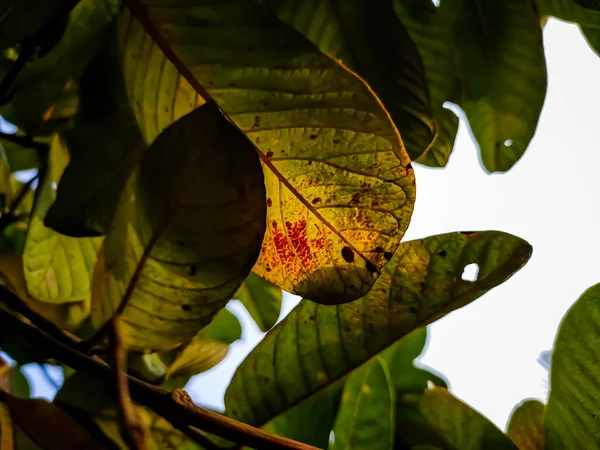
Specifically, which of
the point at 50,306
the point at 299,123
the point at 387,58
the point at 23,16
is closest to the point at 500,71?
the point at 387,58

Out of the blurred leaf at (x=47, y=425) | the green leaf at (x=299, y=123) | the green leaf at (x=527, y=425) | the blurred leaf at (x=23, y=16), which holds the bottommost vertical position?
the green leaf at (x=527, y=425)

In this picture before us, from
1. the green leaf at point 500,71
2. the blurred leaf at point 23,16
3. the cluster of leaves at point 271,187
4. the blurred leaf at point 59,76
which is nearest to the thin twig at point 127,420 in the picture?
the cluster of leaves at point 271,187

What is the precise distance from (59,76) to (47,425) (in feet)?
1.35

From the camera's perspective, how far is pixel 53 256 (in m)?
0.55

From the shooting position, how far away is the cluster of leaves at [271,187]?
34cm

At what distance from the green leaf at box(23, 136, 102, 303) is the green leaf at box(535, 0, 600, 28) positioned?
1.71ft

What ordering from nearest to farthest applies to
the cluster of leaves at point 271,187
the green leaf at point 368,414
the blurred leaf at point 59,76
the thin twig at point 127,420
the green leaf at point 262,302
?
the thin twig at point 127,420
the cluster of leaves at point 271,187
the green leaf at point 368,414
the blurred leaf at point 59,76
the green leaf at point 262,302

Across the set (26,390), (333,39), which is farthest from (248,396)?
(26,390)

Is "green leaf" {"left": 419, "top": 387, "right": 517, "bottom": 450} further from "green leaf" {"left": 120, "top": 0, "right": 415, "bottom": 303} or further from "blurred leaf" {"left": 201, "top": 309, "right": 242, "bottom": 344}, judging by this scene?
"blurred leaf" {"left": 201, "top": 309, "right": 242, "bottom": 344}

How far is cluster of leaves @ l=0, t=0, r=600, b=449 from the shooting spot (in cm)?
34

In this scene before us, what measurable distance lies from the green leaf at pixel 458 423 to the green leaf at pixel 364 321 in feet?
0.32

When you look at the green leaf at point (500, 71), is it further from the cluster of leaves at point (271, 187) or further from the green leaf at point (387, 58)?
the green leaf at point (387, 58)

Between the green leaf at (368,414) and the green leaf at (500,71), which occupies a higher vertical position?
the green leaf at (500,71)

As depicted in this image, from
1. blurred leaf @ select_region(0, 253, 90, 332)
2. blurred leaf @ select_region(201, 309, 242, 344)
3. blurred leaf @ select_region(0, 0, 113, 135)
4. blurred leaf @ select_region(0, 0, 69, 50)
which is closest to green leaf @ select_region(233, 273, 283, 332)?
blurred leaf @ select_region(201, 309, 242, 344)
